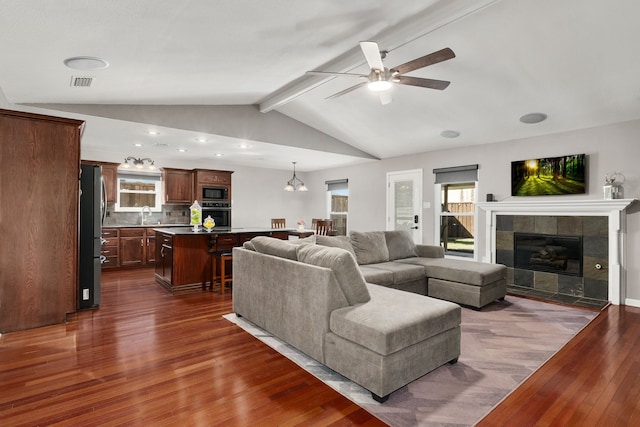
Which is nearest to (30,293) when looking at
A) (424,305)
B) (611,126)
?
(424,305)

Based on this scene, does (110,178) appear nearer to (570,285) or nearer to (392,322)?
(392,322)

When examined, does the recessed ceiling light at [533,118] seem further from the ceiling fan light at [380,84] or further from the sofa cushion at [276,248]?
the sofa cushion at [276,248]

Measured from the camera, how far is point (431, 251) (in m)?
5.00

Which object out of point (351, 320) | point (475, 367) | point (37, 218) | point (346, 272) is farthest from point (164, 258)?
point (475, 367)

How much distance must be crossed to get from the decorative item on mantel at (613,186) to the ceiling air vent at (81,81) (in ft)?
19.8

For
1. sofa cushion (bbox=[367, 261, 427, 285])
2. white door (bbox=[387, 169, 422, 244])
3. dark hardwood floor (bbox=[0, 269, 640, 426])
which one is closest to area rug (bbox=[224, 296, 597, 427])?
dark hardwood floor (bbox=[0, 269, 640, 426])

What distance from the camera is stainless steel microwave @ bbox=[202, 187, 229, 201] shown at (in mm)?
7570

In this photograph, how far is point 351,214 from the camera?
26.9 feet

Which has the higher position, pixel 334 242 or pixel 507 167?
pixel 507 167

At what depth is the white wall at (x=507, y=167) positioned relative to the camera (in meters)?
4.27

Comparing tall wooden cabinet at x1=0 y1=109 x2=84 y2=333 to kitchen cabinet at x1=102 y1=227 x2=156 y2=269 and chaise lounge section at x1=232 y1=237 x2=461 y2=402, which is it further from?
kitchen cabinet at x1=102 y1=227 x2=156 y2=269

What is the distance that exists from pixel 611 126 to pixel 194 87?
5.34 m

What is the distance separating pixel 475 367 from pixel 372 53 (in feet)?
8.32

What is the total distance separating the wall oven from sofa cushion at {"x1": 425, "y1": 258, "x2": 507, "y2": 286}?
4.98m
